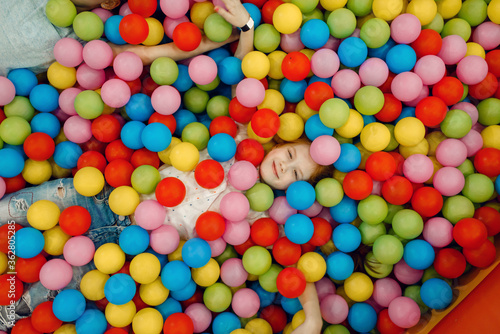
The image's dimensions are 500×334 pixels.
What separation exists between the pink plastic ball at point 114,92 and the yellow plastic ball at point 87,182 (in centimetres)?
27

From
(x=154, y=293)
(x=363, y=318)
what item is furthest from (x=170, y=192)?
(x=363, y=318)

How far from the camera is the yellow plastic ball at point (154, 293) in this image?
1.48 meters

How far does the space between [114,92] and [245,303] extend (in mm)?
923

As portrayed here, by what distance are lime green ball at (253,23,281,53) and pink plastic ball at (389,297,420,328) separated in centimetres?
106

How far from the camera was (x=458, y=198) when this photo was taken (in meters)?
1.51

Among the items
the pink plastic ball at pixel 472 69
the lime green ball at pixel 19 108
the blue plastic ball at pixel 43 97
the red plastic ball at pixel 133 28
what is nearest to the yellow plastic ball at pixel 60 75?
the blue plastic ball at pixel 43 97

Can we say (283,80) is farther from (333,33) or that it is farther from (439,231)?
(439,231)

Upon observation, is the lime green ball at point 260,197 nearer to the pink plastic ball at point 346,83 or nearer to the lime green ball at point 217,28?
the pink plastic ball at point 346,83

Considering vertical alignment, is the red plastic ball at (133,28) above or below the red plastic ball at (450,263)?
above

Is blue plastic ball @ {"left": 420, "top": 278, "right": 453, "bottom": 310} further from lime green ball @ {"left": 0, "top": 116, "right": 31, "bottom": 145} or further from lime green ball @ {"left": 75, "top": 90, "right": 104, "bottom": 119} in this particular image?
lime green ball @ {"left": 0, "top": 116, "right": 31, "bottom": 145}

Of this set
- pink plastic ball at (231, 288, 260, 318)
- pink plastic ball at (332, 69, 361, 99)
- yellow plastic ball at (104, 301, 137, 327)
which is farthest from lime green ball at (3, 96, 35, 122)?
pink plastic ball at (332, 69, 361, 99)

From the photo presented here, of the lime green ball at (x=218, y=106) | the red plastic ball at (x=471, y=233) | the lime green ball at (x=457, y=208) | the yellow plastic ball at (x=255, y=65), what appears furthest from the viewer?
the lime green ball at (x=218, y=106)

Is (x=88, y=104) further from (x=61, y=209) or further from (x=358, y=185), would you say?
(x=358, y=185)

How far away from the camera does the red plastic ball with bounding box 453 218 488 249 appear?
1383 millimetres
